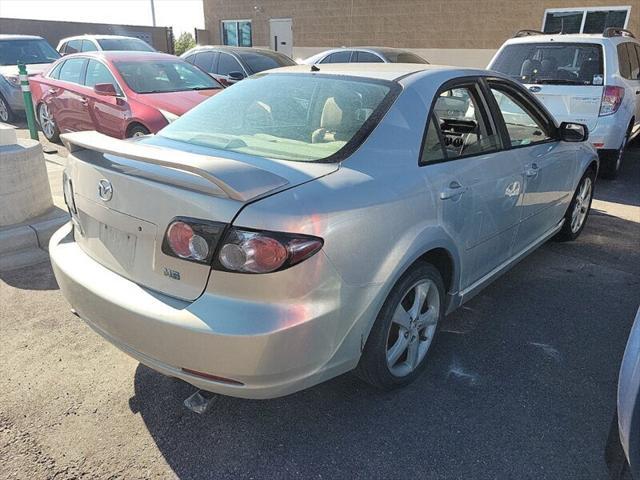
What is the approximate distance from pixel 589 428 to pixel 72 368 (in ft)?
8.80

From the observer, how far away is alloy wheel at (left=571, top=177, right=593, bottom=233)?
15.7ft

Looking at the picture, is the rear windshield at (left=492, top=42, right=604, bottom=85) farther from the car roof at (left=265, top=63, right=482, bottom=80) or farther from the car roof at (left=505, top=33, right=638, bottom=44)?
the car roof at (left=265, top=63, right=482, bottom=80)

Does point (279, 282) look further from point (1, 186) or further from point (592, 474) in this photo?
point (1, 186)

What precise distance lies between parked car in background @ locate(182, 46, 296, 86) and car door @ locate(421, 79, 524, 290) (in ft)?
25.7

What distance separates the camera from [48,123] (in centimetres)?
881

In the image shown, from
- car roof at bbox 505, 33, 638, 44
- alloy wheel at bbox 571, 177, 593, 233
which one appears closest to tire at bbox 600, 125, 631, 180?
car roof at bbox 505, 33, 638, 44

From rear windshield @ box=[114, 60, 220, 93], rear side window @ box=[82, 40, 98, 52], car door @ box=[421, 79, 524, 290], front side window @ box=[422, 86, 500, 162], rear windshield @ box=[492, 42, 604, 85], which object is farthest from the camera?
rear side window @ box=[82, 40, 98, 52]

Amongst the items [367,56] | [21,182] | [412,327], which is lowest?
[412,327]

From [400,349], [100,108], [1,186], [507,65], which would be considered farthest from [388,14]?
[400,349]

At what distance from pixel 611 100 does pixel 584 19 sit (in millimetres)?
9664

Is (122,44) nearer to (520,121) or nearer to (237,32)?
(520,121)

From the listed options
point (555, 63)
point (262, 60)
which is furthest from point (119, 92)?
point (555, 63)

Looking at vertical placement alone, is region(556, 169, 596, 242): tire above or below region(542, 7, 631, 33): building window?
below

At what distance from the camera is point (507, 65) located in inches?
293
